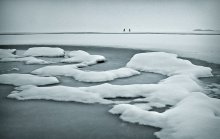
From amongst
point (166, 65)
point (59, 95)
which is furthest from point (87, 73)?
point (166, 65)

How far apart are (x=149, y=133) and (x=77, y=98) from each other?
8.87ft

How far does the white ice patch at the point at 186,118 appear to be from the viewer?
15.2ft

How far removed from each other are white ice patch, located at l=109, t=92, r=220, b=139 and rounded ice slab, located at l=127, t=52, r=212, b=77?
4310mm

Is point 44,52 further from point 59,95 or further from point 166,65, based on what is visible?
point 59,95

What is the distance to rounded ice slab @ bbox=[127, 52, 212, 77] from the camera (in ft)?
34.7

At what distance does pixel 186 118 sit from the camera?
17.0 feet

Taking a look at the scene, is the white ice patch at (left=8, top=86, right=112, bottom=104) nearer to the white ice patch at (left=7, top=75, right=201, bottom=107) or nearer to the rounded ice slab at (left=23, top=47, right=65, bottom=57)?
the white ice patch at (left=7, top=75, right=201, bottom=107)

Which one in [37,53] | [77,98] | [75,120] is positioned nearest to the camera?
[75,120]

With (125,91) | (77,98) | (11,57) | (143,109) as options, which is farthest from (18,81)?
(11,57)

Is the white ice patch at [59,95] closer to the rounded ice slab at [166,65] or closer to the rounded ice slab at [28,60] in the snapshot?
the rounded ice slab at [166,65]

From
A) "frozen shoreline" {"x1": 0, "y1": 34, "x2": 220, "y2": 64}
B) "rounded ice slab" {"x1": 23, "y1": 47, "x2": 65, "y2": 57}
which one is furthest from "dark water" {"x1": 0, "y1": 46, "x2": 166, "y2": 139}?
"frozen shoreline" {"x1": 0, "y1": 34, "x2": 220, "y2": 64}

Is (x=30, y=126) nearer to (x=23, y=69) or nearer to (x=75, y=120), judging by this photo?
(x=75, y=120)

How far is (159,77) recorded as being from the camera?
33.7 feet

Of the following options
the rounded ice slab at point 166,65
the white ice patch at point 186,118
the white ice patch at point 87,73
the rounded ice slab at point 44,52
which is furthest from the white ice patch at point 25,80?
the rounded ice slab at point 44,52
